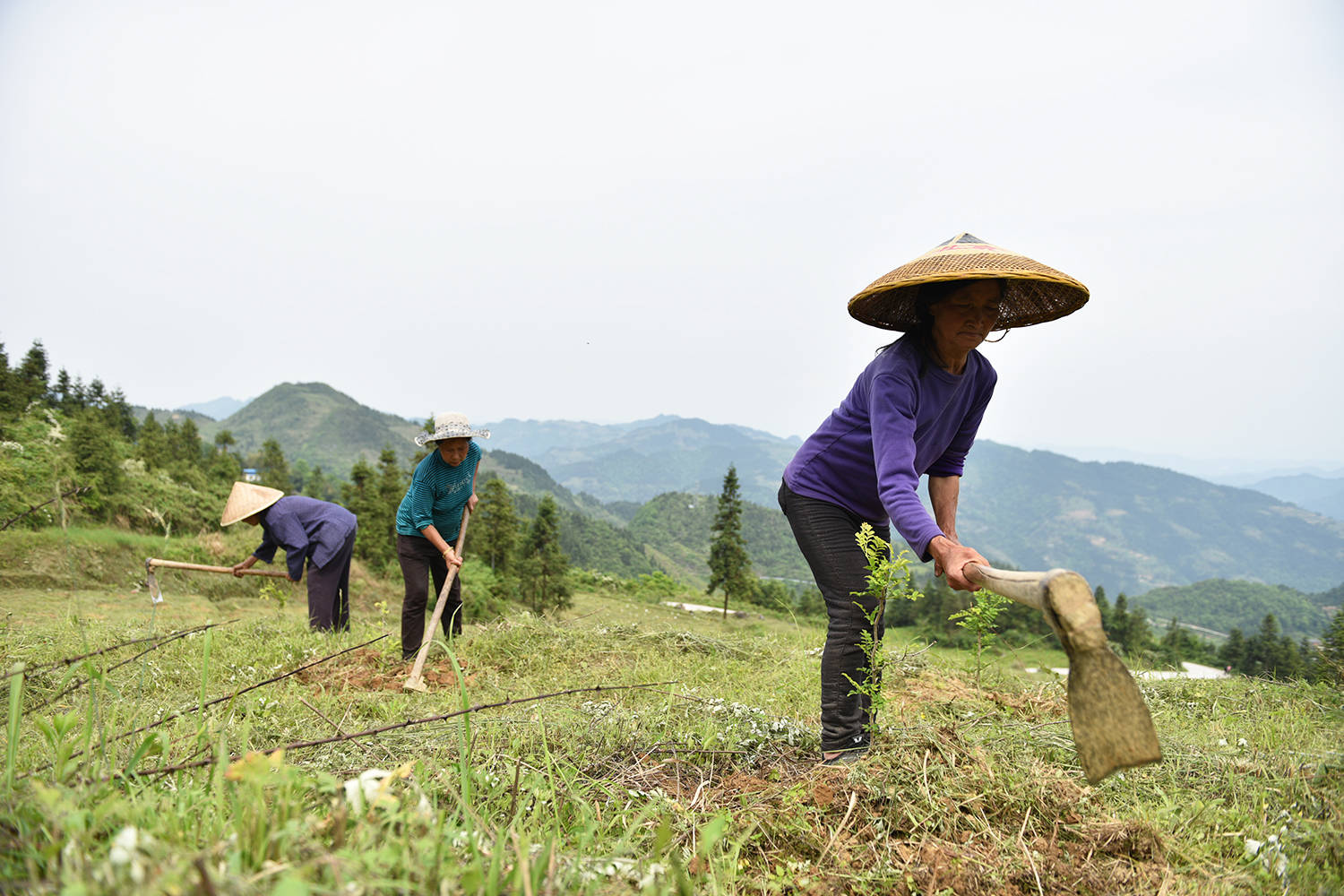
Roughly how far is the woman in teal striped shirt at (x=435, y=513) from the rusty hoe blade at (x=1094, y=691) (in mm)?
3988

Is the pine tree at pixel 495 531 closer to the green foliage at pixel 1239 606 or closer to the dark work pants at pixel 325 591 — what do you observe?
the dark work pants at pixel 325 591

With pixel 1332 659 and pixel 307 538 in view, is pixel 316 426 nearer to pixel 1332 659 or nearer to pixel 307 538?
pixel 307 538

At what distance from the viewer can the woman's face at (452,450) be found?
15.0 ft

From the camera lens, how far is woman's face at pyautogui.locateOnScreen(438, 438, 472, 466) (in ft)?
15.0

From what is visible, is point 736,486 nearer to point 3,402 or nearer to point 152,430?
point 3,402

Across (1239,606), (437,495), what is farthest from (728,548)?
(1239,606)

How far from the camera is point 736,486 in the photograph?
78.7 feet

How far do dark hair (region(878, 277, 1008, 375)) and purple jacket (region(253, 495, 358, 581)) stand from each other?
4983mm

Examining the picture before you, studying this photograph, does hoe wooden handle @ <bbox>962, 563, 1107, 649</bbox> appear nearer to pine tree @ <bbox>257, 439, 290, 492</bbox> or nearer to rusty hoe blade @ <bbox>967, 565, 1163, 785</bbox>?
rusty hoe blade @ <bbox>967, 565, 1163, 785</bbox>

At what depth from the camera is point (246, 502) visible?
→ 542 centimetres

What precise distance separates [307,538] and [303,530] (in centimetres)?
8

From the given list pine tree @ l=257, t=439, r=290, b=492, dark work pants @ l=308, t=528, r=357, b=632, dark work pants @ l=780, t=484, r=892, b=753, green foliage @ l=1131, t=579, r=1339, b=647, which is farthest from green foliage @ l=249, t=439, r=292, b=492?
green foliage @ l=1131, t=579, r=1339, b=647

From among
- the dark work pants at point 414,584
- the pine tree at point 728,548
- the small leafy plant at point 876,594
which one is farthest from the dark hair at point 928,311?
the pine tree at point 728,548

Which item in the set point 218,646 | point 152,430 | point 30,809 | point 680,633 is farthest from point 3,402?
point 30,809
